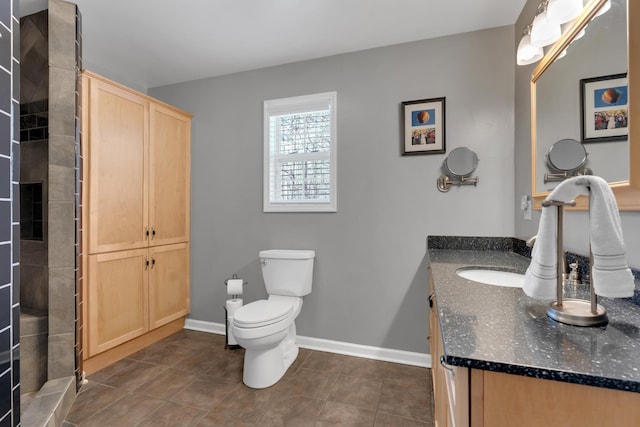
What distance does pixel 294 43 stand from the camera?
221 cm

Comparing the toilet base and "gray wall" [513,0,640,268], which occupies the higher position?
"gray wall" [513,0,640,268]

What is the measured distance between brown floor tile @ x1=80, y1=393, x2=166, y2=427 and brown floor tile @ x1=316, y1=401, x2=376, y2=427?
963 millimetres

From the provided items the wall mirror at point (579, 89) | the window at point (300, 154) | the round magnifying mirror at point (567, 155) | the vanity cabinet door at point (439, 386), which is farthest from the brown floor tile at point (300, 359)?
the round magnifying mirror at point (567, 155)

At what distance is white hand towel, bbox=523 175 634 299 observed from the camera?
641 mm

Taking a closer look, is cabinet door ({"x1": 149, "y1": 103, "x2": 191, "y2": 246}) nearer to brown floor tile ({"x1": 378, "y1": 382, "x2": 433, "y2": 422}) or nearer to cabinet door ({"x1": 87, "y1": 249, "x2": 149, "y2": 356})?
cabinet door ({"x1": 87, "y1": 249, "x2": 149, "y2": 356})

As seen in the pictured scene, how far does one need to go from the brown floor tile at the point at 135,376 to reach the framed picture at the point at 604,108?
8.93ft

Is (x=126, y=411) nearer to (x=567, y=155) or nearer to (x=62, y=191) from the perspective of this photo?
(x=62, y=191)

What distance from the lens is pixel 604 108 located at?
3.34 ft

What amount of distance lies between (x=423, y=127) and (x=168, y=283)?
8.18ft

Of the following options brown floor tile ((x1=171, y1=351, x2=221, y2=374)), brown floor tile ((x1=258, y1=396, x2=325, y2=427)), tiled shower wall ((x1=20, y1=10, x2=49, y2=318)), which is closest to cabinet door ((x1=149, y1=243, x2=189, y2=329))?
brown floor tile ((x1=171, y1=351, x2=221, y2=374))

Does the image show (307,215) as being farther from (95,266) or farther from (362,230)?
(95,266)

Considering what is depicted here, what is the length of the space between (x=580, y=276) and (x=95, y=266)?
8.91ft

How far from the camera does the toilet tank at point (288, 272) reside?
2258 mm

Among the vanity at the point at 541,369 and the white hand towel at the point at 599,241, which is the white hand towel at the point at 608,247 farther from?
the vanity at the point at 541,369
